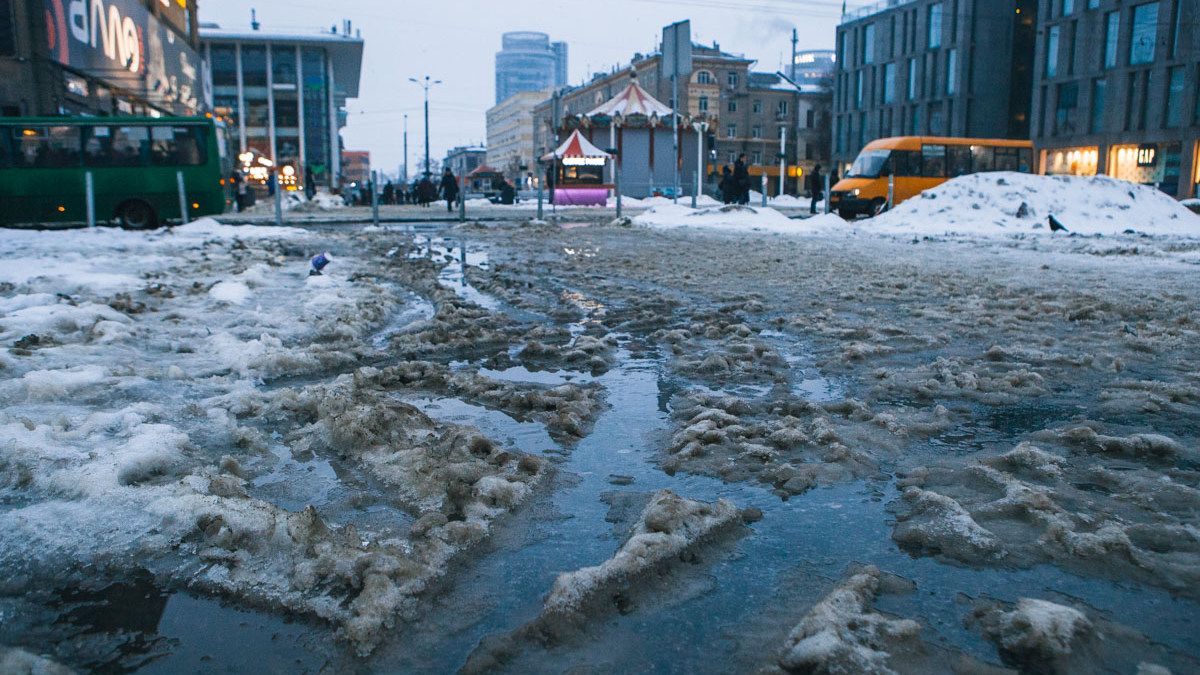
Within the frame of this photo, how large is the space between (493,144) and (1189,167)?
406 feet

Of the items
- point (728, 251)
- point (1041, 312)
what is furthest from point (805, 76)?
point (1041, 312)

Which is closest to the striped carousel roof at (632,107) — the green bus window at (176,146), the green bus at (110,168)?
the green bus at (110,168)

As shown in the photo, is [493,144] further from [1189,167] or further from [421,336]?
[421,336]

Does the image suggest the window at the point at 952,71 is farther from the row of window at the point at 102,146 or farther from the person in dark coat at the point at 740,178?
the row of window at the point at 102,146

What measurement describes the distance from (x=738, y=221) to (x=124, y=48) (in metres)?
19.9

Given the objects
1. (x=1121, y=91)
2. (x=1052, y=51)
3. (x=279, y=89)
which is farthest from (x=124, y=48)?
(x=1052, y=51)

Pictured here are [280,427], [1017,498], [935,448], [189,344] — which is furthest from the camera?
[189,344]

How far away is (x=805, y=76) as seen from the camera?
317 ft

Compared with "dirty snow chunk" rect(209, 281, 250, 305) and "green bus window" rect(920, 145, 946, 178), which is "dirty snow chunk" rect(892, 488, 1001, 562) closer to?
"dirty snow chunk" rect(209, 281, 250, 305)

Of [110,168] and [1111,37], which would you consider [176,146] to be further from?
[1111,37]

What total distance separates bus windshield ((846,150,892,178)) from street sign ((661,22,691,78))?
806cm

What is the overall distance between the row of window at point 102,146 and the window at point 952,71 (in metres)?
49.8

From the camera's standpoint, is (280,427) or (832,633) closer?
(832,633)

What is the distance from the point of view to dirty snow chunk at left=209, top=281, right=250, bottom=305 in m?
7.27
